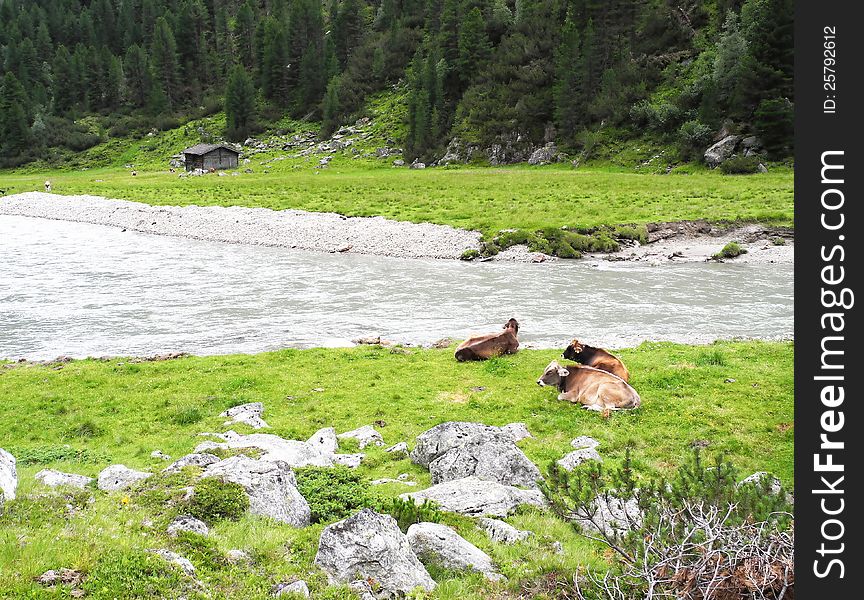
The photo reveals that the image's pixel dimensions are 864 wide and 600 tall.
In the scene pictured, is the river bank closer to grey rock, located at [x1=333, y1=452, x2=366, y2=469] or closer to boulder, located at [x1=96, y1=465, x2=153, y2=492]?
grey rock, located at [x1=333, y1=452, x2=366, y2=469]

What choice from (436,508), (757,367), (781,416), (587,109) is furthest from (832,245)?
(587,109)

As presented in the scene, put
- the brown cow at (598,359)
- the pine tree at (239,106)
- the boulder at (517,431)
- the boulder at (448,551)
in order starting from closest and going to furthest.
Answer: the boulder at (448,551) < the boulder at (517,431) < the brown cow at (598,359) < the pine tree at (239,106)

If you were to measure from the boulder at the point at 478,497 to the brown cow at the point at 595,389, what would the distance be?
4.81m

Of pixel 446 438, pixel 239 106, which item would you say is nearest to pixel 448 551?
pixel 446 438

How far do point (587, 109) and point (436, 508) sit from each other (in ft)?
253

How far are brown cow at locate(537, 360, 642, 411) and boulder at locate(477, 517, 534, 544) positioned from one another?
6108 mm

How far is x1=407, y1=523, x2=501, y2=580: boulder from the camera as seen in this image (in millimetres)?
6684

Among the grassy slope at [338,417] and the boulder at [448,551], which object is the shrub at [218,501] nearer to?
the grassy slope at [338,417]

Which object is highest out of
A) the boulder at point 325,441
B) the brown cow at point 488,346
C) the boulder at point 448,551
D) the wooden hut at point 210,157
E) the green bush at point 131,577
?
the wooden hut at point 210,157

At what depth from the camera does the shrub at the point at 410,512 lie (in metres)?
7.73

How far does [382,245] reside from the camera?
39750 mm

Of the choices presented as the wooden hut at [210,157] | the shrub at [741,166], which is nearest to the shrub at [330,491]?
the shrub at [741,166]

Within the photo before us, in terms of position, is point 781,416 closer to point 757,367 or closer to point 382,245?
point 757,367

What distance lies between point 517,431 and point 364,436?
2.90 metres
